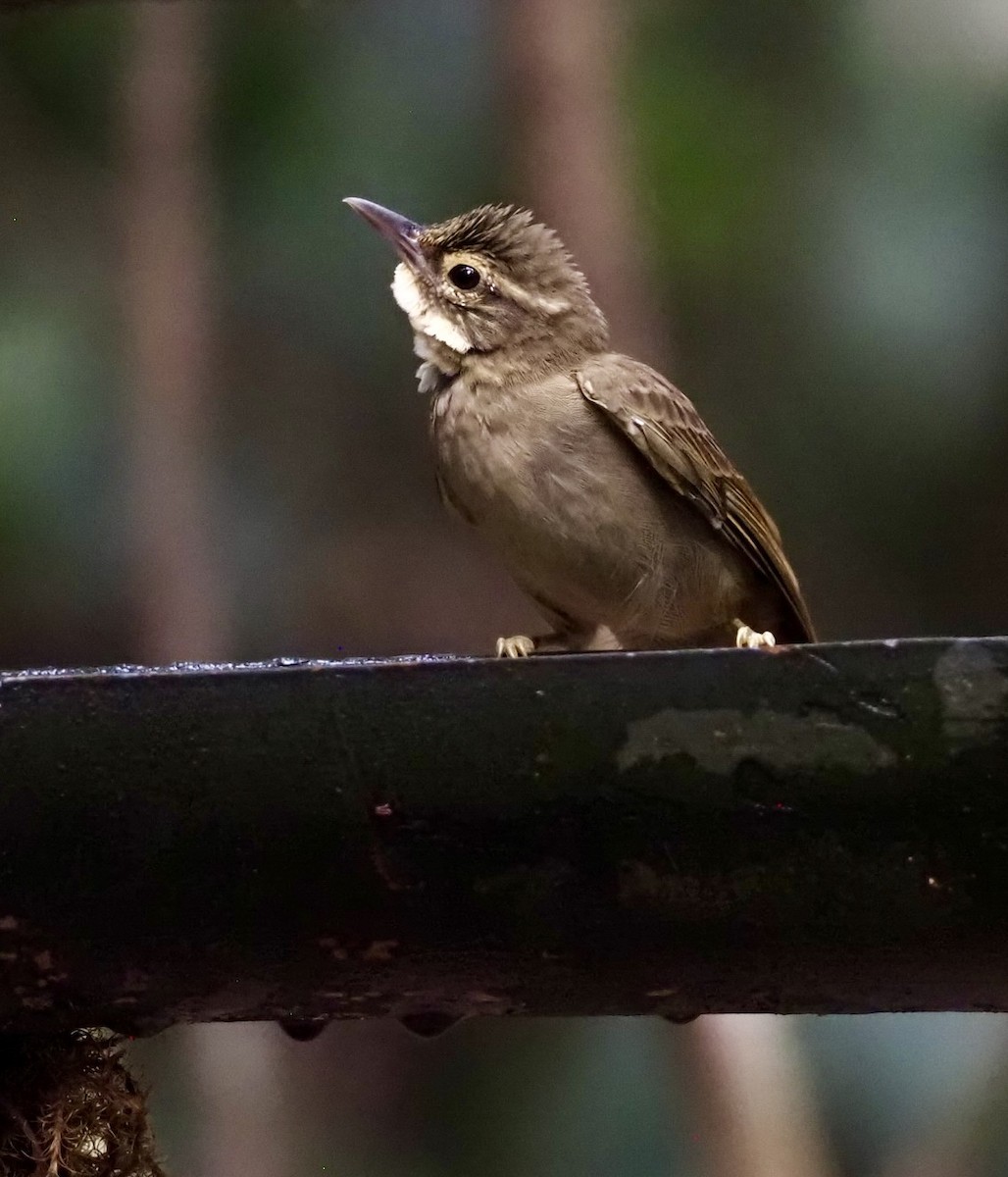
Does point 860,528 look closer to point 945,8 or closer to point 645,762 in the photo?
point 945,8

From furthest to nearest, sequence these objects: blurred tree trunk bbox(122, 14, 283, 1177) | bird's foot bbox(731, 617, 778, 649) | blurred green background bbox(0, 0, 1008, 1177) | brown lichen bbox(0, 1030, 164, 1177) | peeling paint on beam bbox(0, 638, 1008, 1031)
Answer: blurred green background bbox(0, 0, 1008, 1177), blurred tree trunk bbox(122, 14, 283, 1177), bird's foot bbox(731, 617, 778, 649), brown lichen bbox(0, 1030, 164, 1177), peeling paint on beam bbox(0, 638, 1008, 1031)

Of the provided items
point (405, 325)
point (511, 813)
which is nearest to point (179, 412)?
point (405, 325)

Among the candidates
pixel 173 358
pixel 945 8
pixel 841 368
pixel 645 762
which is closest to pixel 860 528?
pixel 841 368

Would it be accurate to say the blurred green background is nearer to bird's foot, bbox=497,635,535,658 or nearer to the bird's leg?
the bird's leg

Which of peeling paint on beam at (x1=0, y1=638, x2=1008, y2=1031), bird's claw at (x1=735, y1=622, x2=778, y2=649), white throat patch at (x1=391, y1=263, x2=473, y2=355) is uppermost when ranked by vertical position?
white throat patch at (x1=391, y1=263, x2=473, y2=355)

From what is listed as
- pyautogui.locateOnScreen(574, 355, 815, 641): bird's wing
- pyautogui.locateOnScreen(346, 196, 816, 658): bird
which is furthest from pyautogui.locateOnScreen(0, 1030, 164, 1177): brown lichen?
pyautogui.locateOnScreen(574, 355, 815, 641): bird's wing

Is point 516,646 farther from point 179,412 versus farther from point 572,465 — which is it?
A: point 179,412

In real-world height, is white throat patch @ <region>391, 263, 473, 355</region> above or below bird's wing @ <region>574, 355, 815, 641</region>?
above
